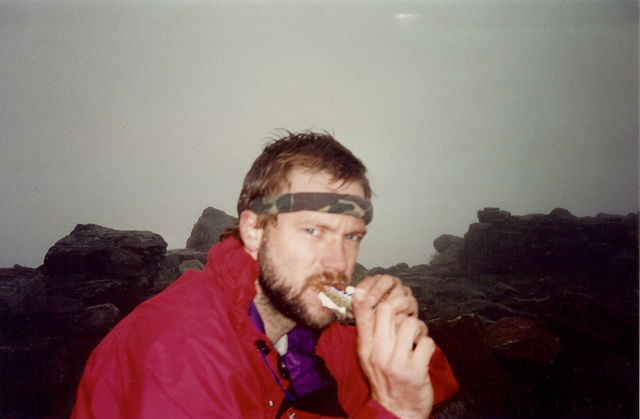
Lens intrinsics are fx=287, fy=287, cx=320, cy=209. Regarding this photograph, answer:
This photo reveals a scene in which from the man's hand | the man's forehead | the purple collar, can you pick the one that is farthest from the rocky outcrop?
the man's hand

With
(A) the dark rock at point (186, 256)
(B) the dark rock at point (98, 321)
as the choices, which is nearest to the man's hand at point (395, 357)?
(B) the dark rock at point (98, 321)

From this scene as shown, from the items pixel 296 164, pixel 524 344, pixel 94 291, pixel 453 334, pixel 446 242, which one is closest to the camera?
pixel 296 164

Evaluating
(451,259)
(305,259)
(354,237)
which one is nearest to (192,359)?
(305,259)

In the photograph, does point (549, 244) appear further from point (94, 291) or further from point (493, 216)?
point (94, 291)

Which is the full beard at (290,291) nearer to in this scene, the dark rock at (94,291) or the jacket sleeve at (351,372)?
the jacket sleeve at (351,372)

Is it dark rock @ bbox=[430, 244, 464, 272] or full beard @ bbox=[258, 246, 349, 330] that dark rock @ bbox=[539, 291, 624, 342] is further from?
dark rock @ bbox=[430, 244, 464, 272]

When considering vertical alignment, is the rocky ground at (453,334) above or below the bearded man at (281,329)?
below

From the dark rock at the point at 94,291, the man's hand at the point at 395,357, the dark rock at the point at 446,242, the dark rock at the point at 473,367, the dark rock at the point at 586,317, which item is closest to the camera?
the man's hand at the point at 395,357
